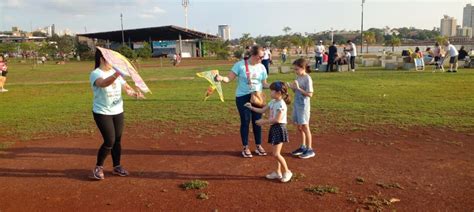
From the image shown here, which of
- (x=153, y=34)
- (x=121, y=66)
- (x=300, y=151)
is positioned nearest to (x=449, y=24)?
(x=153, y=34)

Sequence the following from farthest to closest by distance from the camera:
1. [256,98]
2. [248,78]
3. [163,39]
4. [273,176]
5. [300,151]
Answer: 1. [163,39]
2. [300,151]
3. [248,78]
4. [256,98]
5. [273,176]

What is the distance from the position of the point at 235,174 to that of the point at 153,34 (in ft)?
204

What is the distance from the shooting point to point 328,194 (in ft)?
15.6

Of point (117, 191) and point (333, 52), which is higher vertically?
point (333, 52)

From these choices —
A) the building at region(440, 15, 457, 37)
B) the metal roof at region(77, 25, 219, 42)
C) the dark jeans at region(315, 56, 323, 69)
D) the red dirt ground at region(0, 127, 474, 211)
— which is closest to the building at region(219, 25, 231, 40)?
the building at region(440, 15, 457, 37)

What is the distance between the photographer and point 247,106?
214 inches

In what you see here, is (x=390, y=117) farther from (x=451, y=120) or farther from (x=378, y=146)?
(x=378, y=146)

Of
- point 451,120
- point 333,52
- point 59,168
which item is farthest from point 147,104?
point 333,52

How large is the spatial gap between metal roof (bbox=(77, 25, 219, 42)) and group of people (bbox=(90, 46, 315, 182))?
54.1m

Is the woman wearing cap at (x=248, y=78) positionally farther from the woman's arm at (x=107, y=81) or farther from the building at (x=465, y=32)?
the building at (x=465, y=32)

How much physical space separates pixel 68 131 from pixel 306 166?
5398mm

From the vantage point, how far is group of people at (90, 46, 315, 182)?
16.6 feet

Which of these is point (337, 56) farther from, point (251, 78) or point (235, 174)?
point (235, 174)

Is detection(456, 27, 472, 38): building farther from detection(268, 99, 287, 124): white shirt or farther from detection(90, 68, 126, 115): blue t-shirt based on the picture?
detection(90, 68, 126, 115): blue t-shirt
